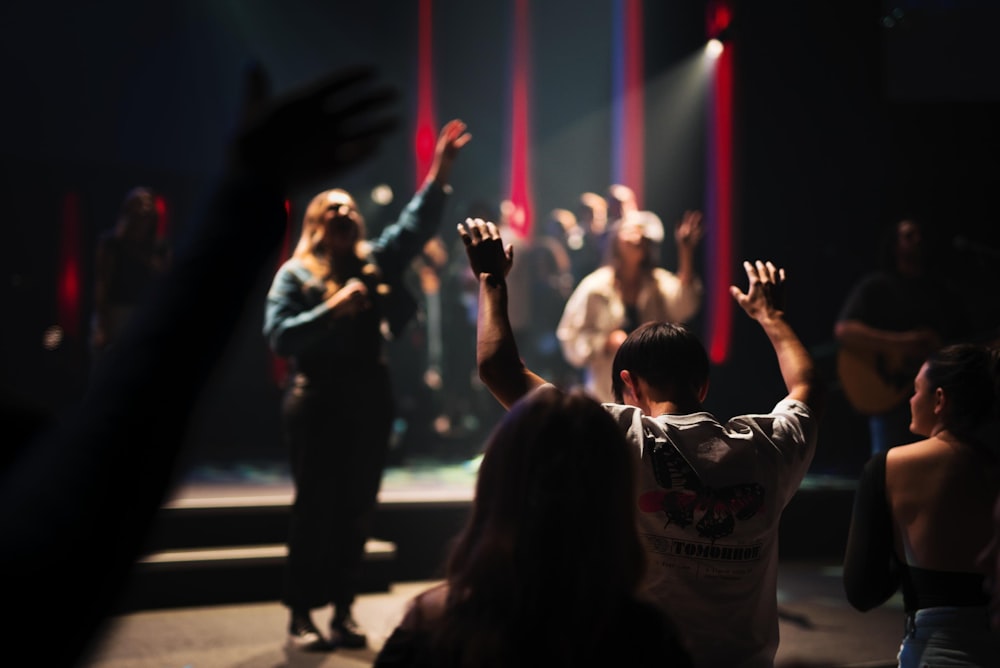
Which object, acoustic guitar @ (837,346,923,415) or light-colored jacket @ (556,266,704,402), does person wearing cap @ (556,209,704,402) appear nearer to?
light-colored jacket @ (556,266,704,402)

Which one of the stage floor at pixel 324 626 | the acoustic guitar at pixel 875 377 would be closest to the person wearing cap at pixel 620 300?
the acoustic guitar at pixel 875 377

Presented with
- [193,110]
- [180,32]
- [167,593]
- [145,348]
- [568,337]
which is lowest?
[167,593]

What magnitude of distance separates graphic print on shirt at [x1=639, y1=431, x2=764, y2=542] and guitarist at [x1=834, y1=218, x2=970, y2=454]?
3368 mm

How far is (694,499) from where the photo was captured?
5.65 ft

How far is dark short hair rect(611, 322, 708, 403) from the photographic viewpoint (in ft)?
6.18

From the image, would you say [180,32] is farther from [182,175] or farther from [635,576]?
[635,576]

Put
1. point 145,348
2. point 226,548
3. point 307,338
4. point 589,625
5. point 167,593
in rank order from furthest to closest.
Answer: point 226,548 < point 167,593 < point 307,338 < point 589,625 < point 145,348

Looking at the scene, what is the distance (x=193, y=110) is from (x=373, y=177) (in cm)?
195

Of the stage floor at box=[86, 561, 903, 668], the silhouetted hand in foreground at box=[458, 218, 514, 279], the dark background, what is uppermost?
the dark background

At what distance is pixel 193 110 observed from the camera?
7.89 meters

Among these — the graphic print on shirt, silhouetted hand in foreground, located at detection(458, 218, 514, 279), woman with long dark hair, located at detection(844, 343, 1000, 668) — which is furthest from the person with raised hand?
woman with long dark hair, located at detection(844, 343, 1000, 668)

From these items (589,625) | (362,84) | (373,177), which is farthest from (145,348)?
(373,177)

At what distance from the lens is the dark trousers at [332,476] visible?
3.65 meters

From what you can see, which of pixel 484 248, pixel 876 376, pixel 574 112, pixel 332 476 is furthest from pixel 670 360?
pixel 574 112
